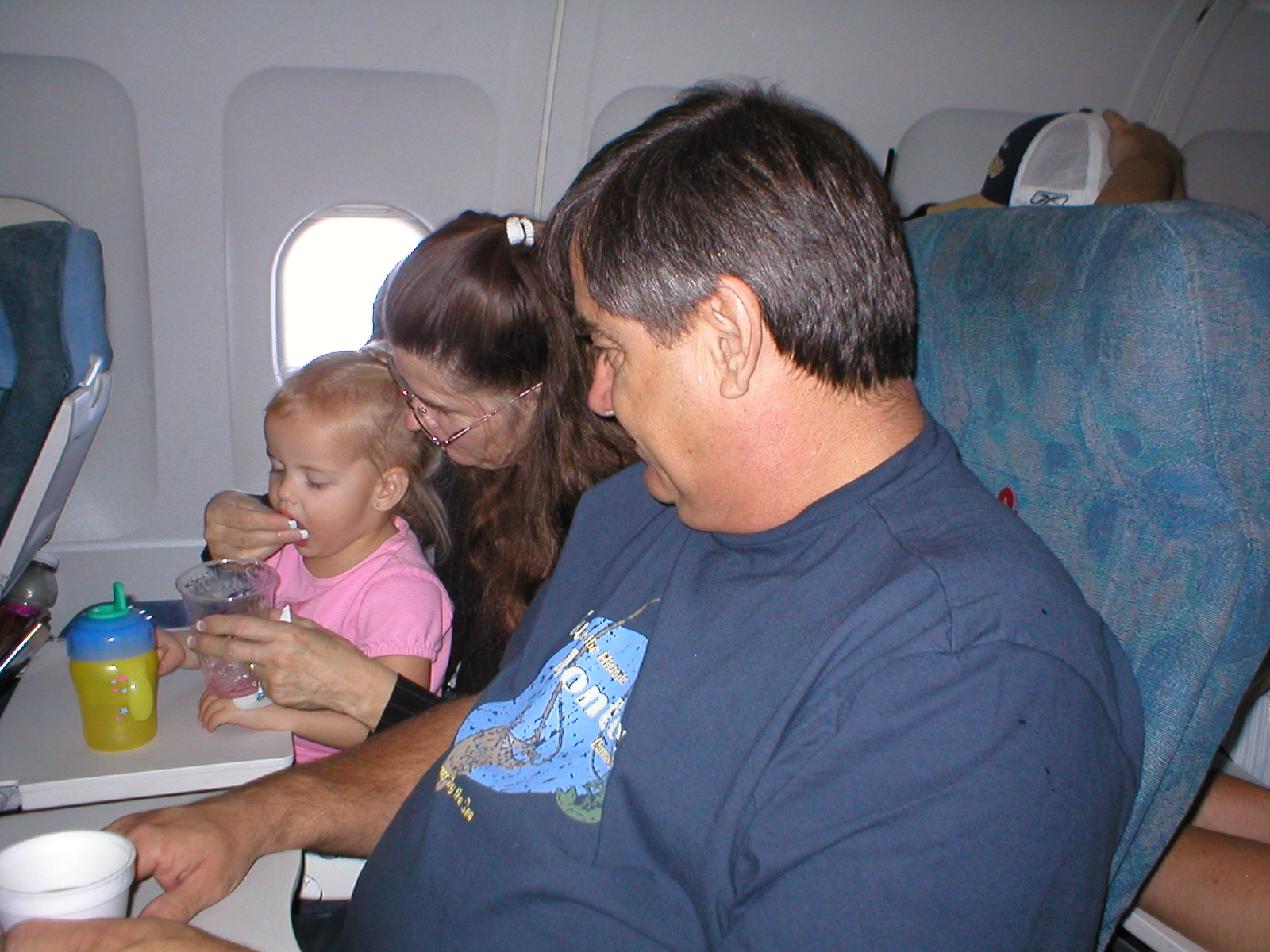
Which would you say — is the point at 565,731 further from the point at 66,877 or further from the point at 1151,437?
the point at 1151,437

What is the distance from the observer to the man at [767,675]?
788 mm

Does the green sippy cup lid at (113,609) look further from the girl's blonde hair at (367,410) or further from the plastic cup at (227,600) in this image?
the girl's blonde hair at (367,410)

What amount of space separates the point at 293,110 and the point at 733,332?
8.23ft

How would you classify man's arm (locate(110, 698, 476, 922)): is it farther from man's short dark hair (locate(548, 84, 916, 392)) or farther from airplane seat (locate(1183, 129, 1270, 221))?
airplane seat (locate(1183, 129, 1270, 221))

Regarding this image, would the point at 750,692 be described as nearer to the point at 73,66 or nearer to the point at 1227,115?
the point at 73,66

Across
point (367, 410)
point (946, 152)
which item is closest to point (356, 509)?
point (367, 410)

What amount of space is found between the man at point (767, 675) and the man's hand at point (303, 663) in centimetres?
30

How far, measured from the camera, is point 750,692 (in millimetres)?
997

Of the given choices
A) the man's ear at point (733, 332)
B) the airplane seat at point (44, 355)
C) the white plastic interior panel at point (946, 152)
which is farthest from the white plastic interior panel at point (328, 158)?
the man's ear at point (733, 332)

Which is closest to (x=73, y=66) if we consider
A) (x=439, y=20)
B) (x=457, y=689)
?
(x=439, y=20)

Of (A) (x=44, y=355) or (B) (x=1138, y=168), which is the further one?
(B) (x=1138, y=168)

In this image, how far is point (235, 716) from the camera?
5.24 ft

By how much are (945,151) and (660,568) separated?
294 centimetres

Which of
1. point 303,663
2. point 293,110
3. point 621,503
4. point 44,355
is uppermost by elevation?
point 293,110
